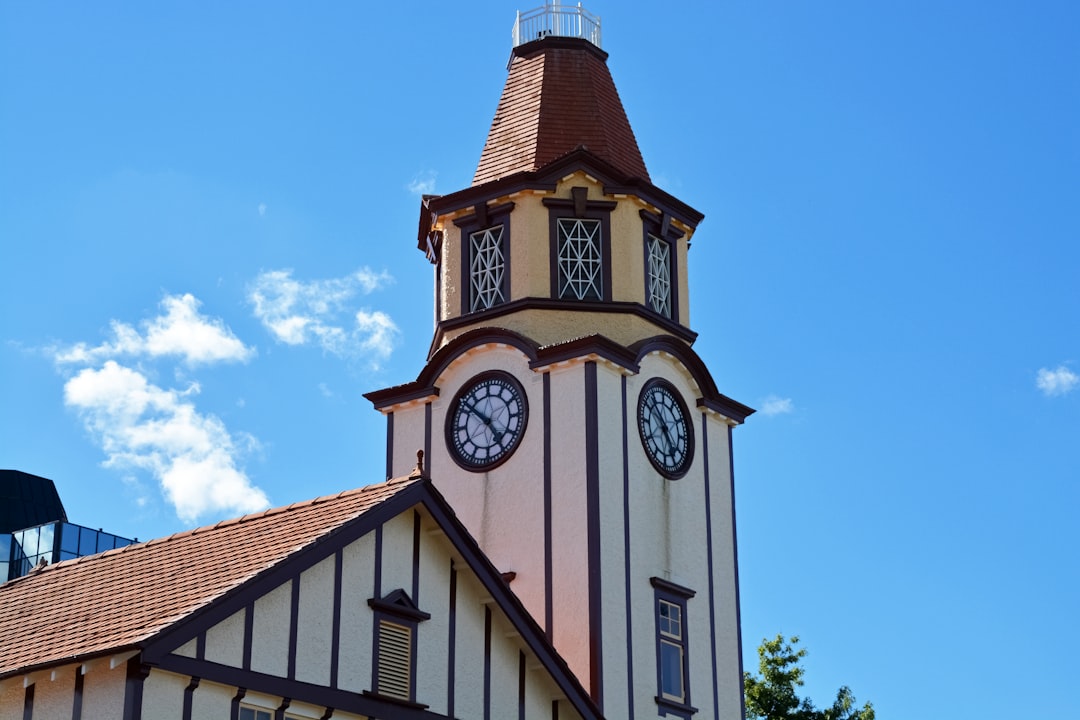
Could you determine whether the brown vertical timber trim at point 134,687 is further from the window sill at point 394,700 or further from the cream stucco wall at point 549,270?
the cream stucco wall at point 549,270

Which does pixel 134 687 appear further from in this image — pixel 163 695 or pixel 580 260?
pixel 580 260

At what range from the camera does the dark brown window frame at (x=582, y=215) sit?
3347 cm

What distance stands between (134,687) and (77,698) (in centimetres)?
81

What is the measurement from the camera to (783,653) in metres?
40.4

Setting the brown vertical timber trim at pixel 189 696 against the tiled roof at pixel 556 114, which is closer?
the brown vertical timber trim at pixel 189 696

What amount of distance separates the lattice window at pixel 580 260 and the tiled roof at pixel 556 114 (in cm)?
130

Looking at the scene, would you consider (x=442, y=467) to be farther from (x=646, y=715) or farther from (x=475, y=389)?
(x=646, y=715)

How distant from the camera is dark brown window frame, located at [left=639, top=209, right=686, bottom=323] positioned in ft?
112

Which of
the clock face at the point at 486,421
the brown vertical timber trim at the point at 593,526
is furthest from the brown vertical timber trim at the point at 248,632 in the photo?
the clock face at the point at 486,421

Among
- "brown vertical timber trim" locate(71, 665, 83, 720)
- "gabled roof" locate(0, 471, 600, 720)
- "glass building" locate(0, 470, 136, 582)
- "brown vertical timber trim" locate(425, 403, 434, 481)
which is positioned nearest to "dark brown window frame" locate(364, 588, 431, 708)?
"gabled roof" locate(0, 471, 600, 720)

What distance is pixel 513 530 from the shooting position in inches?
1255

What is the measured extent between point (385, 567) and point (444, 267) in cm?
1162

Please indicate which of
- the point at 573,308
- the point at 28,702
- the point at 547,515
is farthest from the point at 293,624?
the point at 573,308

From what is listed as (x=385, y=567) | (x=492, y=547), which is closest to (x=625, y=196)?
(x=492, y=547)
